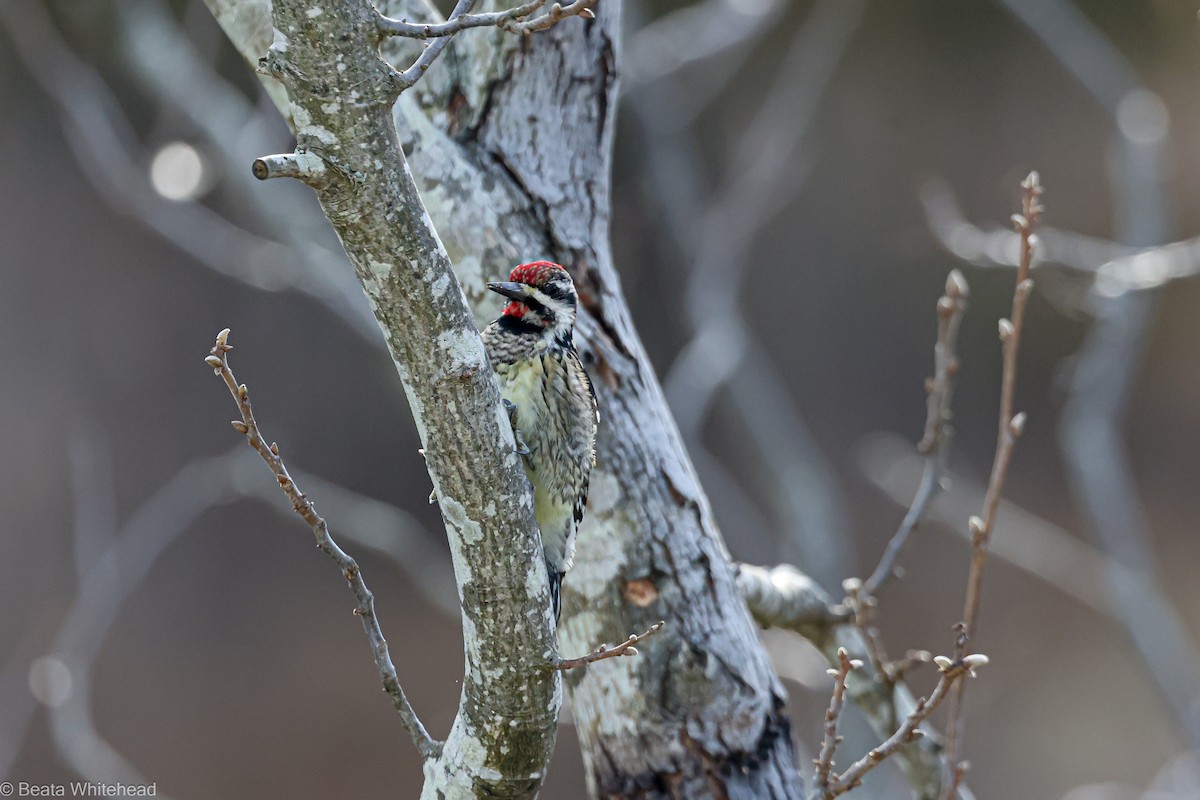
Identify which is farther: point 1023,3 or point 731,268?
point 1023,3

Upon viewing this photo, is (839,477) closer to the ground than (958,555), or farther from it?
farther from it

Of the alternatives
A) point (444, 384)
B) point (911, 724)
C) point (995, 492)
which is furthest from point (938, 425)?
point (444, 384)

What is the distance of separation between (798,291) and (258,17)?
5.60m

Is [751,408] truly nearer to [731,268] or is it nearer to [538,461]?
[731,268]

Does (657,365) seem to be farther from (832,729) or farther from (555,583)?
(832,729)

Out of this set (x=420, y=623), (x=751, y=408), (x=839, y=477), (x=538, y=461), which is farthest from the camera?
(x=839, y=477)

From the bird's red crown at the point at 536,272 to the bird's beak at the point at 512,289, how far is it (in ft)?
0.06

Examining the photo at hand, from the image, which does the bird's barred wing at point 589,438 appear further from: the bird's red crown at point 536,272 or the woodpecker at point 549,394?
the bird's red crown at point 536,272

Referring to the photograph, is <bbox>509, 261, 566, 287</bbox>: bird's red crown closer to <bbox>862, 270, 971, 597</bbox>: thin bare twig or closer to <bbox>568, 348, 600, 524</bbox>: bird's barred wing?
<bbox>568, 348, 600, 524</bbox>: bird's barred wing

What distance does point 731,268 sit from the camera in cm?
478

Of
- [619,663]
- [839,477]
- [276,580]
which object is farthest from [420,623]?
[619,663]

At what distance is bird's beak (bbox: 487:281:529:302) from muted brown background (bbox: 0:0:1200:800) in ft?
13.1

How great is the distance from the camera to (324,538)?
1338mm

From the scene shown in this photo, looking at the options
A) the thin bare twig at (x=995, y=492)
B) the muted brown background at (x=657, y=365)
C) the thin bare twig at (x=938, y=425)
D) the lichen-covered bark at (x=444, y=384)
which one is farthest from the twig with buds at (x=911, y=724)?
the muted brown background at (x=657, y=365)
